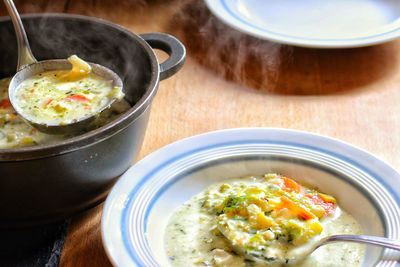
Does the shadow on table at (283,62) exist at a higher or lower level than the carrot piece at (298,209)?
lower

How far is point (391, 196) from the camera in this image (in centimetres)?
97

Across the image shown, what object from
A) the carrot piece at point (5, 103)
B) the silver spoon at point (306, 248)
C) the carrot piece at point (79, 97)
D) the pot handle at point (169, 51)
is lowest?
the carrot piece at point (5, 103)

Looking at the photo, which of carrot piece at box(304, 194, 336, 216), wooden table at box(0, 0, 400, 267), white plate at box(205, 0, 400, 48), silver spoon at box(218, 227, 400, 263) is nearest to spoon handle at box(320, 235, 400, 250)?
silver spoon at box(218, 227, 400, 263)

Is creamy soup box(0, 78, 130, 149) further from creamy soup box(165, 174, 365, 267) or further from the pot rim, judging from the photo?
creamy soup box(165, 174, 365, 267)

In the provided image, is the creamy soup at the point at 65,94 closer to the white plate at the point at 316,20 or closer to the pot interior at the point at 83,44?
the pot interior at the point at 83,44

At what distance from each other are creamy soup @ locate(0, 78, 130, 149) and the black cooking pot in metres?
0.11

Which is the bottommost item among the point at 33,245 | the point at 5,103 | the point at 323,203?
the point at 33,245

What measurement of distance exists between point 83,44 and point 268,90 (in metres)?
0.55

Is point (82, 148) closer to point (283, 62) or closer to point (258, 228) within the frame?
point (258, 228)

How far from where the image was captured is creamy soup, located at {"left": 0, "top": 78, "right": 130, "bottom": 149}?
105cm

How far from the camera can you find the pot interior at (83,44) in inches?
48.1

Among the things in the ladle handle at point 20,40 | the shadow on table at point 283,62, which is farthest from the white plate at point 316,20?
the ladle handle at point 20,40

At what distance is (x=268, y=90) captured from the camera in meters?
1.52

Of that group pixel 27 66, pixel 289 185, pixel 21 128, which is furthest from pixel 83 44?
pixel 289 185
